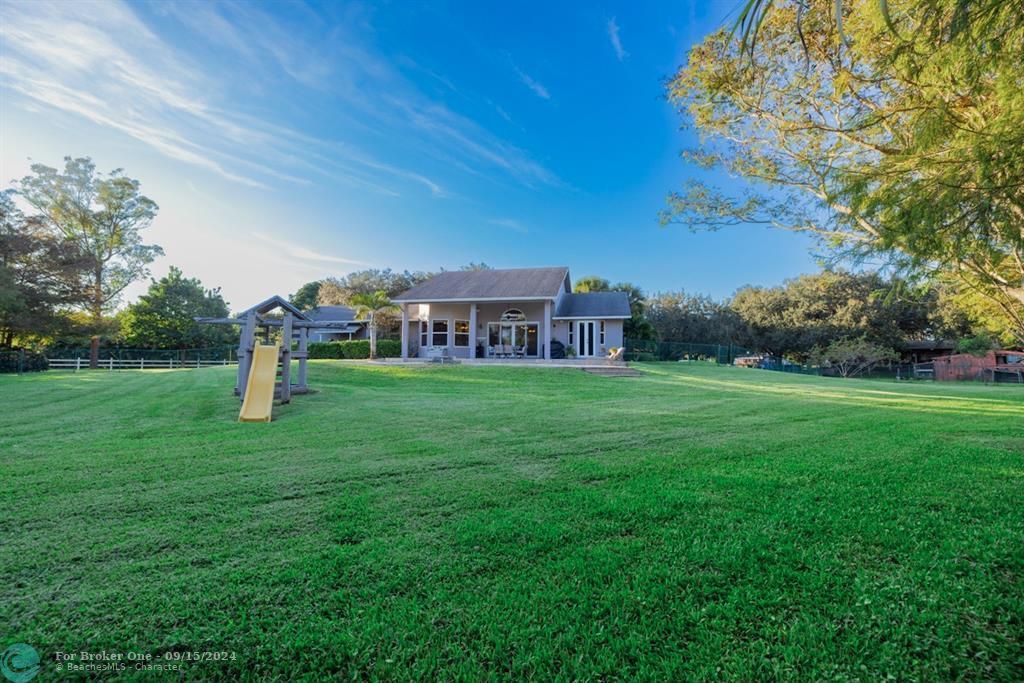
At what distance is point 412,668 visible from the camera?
162cm

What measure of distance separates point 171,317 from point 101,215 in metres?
9.69

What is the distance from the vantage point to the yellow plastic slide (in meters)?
7.14

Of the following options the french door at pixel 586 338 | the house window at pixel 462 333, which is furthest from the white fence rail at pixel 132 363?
the french door at pixel 586 338

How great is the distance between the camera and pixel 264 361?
856cm

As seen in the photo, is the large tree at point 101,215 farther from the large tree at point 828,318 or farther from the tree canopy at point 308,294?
the large tree at point 828,318

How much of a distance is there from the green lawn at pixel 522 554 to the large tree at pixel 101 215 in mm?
31682

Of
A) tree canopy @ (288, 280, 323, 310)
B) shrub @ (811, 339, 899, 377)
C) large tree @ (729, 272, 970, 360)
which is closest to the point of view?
shrub @ (811, 339, 899, 377)

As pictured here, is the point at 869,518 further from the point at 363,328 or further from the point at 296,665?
the point at 363,328

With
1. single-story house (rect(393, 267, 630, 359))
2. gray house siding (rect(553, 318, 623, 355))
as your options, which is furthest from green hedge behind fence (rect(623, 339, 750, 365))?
single-story house (rect(393, 267, 630, 359))

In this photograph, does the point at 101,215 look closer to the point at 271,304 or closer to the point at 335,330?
the point at 335,330

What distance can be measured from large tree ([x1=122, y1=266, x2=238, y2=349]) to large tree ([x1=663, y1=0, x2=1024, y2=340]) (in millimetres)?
30588

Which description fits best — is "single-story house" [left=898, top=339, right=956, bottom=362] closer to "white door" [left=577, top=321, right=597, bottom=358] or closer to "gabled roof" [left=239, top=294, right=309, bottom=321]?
"white door" [left=577, top=321, right=597, bottom=358]

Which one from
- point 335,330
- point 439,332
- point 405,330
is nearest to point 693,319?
point 439,332

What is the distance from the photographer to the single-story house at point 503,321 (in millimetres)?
21375
